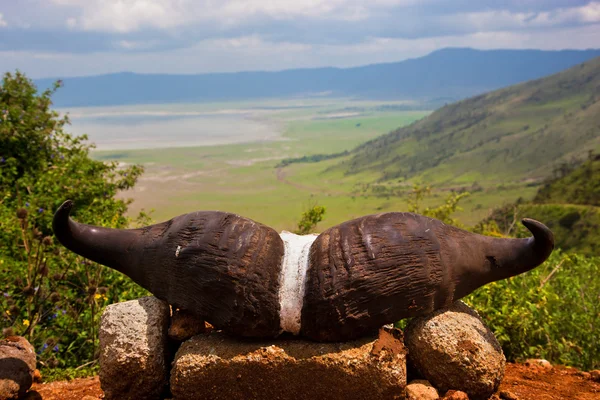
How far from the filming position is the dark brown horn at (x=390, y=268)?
497cm

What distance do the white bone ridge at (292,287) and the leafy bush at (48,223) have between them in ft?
8.36

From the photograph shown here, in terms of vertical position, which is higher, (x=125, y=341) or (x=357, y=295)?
(x=357, y=295)

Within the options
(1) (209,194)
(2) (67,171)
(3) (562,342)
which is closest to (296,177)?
(1) (209,194)

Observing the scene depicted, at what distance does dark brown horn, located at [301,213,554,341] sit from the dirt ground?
1.21m

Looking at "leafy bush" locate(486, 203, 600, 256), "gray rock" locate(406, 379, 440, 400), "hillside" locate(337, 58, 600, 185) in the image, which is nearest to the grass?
"hillside" locate(337, 58, 600, 185)

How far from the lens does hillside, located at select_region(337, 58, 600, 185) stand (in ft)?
196

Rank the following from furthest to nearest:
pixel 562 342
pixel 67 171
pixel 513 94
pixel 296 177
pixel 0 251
Answer: pixel 513 94 → pixel 296 177 → pixel 67 171 → pixel 0 251 → pixel 562 342

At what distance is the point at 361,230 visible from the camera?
17.0 ft

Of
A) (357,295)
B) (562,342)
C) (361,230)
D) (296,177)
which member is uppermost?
(361,230)

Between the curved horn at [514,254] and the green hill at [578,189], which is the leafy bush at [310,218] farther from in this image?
the green hill at [578,189]

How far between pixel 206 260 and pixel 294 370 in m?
1.24

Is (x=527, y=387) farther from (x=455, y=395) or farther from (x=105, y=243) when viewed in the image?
(x=105, y=243)

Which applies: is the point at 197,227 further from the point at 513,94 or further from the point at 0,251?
the point at 513,94

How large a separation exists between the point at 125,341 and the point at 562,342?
5.63 m
